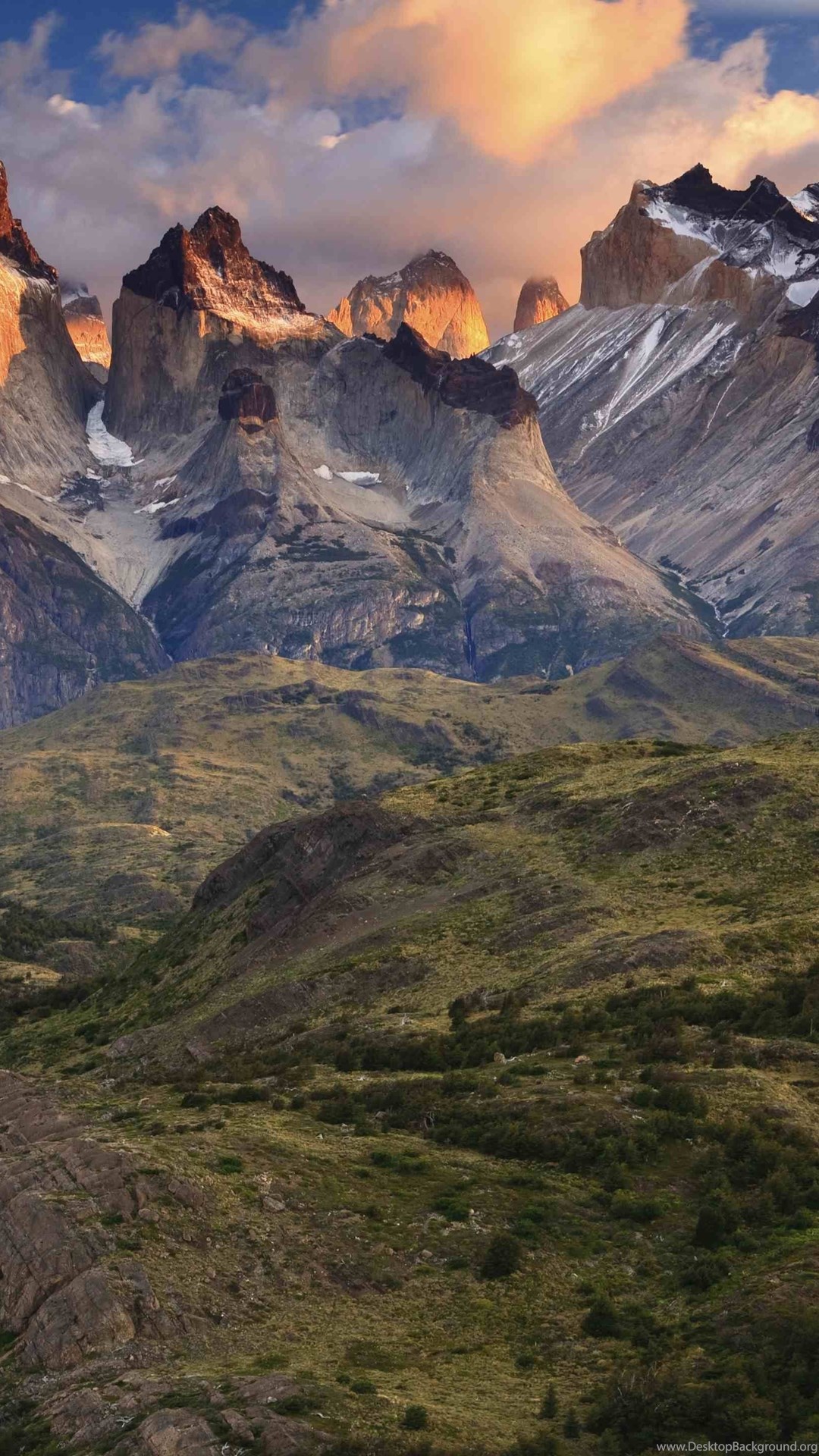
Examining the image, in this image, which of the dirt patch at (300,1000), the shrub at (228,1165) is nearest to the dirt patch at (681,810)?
the dirt patch at (300,1000)

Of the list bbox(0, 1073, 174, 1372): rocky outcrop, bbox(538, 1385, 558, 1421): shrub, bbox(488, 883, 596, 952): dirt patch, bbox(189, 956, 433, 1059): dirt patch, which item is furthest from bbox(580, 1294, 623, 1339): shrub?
bbox(189, 956, 433, 1059): dirt patch

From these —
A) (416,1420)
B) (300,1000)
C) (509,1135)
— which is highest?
(509,1135)

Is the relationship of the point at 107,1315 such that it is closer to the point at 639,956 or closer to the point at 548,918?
the point at 639,956

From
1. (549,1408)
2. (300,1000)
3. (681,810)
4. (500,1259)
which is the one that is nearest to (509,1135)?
(500,1259)

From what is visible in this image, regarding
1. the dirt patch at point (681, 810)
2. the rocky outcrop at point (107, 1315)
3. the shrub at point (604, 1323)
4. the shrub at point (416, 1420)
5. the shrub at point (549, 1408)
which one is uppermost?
the dirt patch at point (681, 810)

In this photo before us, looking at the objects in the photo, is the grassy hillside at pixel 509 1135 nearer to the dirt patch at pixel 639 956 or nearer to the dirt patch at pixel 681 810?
the dirt patch at pixel 639 956

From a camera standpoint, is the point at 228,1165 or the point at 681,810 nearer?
the point at 228,1165

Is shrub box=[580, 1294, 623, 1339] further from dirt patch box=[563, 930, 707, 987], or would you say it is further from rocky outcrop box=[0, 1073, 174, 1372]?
dirt patch box=[563, 930, 707, 987]

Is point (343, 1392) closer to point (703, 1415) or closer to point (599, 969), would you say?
point (703, 1415)
